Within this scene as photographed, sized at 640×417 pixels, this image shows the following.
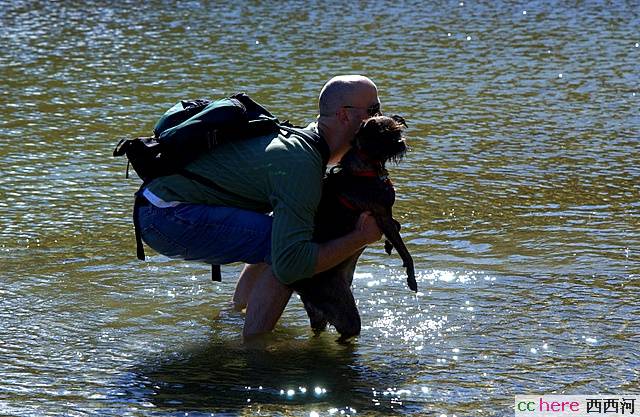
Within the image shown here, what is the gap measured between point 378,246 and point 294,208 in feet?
6.24

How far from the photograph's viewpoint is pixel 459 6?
48.6 feet

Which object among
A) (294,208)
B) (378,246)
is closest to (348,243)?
(294,208)

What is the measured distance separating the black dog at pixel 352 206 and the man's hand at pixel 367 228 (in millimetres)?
21

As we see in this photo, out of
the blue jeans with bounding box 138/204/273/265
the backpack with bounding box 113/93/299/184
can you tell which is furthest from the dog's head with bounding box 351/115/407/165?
the blue jeans with bounding box 138/204/273/265

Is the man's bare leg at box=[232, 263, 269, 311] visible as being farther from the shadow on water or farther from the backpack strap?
the backpack strap

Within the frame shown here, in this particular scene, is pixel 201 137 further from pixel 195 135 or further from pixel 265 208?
pixel 265 208

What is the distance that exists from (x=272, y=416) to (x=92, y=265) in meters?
2.22

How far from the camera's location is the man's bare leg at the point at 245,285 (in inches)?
220

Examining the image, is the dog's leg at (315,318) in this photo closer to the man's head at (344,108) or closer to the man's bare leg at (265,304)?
the man's bare leg at (265,304)

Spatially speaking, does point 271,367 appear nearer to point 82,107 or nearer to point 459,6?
point 82,107

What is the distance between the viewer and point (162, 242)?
5129 mm

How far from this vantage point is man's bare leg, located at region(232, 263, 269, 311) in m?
5.59

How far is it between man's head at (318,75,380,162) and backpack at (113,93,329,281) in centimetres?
9

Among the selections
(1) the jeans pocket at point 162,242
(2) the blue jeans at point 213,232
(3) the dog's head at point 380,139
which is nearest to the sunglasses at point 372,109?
(3) the dog's head at point 380,139
